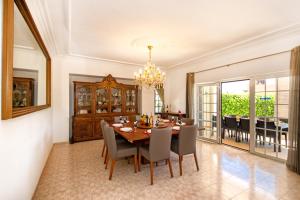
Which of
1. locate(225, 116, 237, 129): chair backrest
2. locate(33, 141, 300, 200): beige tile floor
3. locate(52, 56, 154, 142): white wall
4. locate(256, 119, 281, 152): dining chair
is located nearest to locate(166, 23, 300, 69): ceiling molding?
locate(256, 119, 281, 152): dining chair

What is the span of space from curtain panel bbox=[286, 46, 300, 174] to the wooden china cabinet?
13.7 ft

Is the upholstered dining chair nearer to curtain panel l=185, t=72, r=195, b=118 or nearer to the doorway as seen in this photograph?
the doorway

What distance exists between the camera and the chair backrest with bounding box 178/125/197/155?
2.58 m

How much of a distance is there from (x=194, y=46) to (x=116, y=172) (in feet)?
11.1

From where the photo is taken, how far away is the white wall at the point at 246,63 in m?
3.01

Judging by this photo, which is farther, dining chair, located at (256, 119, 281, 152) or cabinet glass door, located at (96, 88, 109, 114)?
cabinet glass door, located at (96, 88, 109, 114)

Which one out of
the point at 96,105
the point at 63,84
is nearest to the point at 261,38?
the point at 96,105

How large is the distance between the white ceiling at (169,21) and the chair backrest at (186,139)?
189 centimetres

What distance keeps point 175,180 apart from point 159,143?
2.16ft

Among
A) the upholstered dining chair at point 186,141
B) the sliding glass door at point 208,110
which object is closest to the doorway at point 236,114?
the sliding glass door at point 208,110

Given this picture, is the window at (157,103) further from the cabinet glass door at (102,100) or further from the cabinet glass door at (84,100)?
the cabinet glass door at (84,100)

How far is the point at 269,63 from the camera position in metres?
3.27

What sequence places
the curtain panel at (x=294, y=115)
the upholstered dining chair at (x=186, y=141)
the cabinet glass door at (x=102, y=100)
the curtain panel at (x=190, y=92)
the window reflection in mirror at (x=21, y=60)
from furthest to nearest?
the curtain panel at (x=190, y=92) → the cabinet glass door at (x=102, y=100) → the curtain panel at (x=294, y=115) → the upholstered dining chair at (x=186, y=141) → the window reflection in mirror at (x=21, y=60)

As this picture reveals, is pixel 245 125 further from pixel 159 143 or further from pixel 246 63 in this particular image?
pixel 159 143
